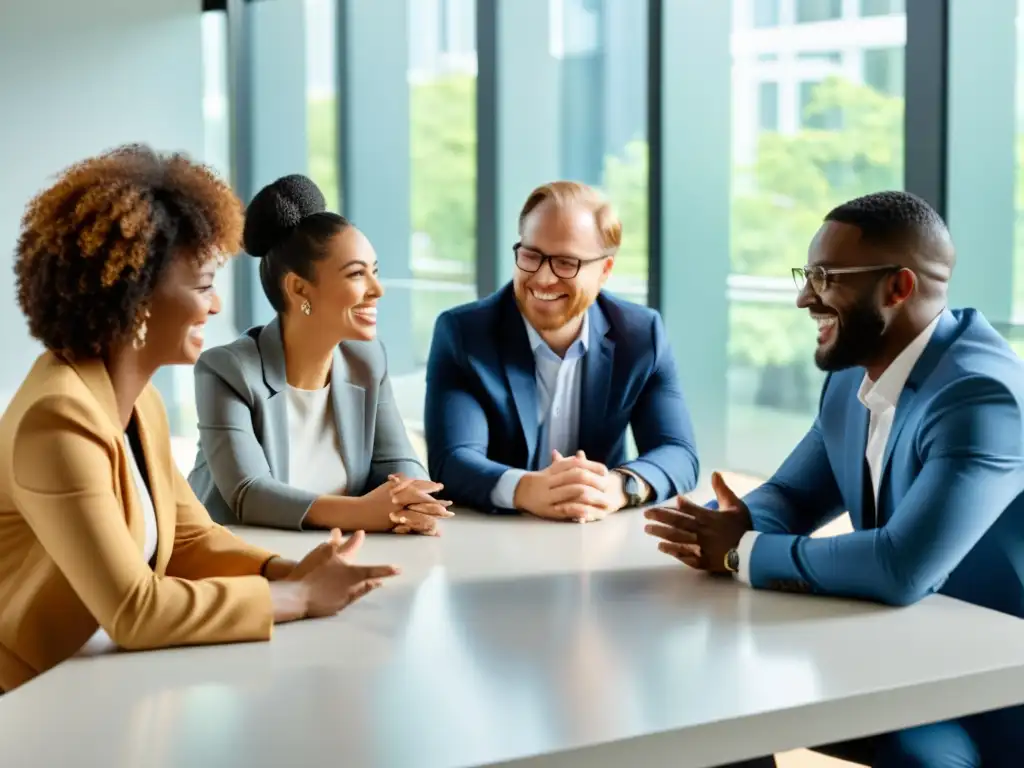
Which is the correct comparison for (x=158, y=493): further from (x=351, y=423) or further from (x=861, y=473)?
(x=861, y=473)

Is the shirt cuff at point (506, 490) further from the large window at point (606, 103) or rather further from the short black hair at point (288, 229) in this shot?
the large window at point (606, 103)

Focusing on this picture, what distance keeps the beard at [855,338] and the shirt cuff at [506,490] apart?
26.1 inches

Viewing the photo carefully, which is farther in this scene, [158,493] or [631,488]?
[631,488]

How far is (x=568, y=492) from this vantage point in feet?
7.89

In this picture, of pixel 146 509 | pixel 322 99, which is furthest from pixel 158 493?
pixel 322 99

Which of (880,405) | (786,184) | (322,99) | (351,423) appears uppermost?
(322,99)

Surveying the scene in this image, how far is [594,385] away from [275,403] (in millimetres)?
663

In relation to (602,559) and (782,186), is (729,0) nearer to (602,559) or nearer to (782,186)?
(782,186)

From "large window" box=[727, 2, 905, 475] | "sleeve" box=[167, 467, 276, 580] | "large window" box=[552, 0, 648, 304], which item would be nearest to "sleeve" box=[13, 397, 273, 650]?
"sleeve" box=[167, 467, 276, 580]

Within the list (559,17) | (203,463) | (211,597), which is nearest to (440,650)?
(211,597)

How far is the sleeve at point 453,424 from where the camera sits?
8.43 feet

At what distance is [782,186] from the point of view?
584cm

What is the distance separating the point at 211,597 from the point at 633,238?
480cm

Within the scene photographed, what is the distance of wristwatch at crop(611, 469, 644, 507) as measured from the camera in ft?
8.34
